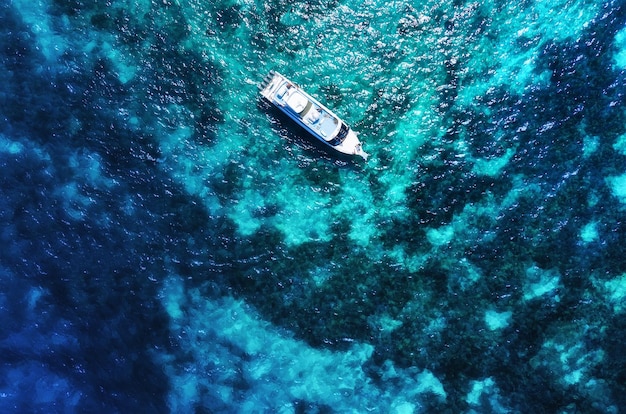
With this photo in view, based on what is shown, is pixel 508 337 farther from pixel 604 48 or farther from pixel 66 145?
pixel 66 145

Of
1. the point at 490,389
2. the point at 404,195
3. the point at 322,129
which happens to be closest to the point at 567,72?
the point at 404,195

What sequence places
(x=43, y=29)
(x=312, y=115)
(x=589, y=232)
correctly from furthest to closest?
(x=43, y=29)
(x=589, y=232)
(x=312, y=115)

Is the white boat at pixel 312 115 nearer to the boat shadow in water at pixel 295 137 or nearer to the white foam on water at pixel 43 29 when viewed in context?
the boat shadow in water at pixel 295 137

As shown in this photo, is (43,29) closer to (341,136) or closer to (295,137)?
(295,137)

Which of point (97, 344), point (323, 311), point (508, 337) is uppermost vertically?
point (508, 337)

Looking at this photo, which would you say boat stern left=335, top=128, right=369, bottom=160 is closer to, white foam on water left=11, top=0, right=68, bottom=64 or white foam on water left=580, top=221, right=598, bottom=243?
white foam on water left=580, top=221, right=598, bottom=243

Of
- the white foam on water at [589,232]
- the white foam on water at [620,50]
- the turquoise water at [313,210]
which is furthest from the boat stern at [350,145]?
the white foam on water at [620,50]

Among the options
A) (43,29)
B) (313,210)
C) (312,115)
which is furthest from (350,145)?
(43,29)

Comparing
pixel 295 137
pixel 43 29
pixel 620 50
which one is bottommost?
pixel 43 29
